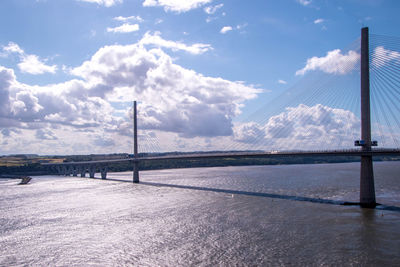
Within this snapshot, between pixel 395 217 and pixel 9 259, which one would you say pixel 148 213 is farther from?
pixel 395 217

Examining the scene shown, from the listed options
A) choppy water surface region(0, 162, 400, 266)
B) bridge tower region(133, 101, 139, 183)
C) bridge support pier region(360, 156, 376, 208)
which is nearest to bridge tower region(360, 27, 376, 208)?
bridge support pier region(360, 156, 376, 208)

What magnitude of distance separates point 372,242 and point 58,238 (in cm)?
2397

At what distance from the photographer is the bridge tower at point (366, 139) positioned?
3366cm

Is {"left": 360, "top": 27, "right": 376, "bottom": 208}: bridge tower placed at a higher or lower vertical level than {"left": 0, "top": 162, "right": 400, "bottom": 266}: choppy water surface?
higher

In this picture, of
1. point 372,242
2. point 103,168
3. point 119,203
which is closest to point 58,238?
point 119,203

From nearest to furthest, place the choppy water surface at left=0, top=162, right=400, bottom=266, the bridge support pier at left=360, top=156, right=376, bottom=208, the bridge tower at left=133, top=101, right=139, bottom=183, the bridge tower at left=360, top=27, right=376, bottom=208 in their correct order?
the choppy water surface at left=0, top=162, right=400, bottom=266, the bridge support pier at left=360, top=156, right=376, bottom=208, the bridge tower at left=360, top=27, right=376, bottom=208, the bridge tower at left=133, top=101, right=139, bottom=183

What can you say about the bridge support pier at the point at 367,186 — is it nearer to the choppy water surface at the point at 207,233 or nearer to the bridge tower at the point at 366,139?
the bridge tower at the point at 366,139

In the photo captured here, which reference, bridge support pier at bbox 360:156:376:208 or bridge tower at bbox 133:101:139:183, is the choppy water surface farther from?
bridge tower at bbox 133:101:139:183

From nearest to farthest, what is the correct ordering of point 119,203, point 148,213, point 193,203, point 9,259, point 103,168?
point 9,259
point 148,213
point 193,203
point 119,203
point 103,168

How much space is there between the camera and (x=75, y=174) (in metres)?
109

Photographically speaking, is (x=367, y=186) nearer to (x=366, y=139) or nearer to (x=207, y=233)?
(x=366, y=139)

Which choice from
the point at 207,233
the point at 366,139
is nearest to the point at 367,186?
the point at 366,139

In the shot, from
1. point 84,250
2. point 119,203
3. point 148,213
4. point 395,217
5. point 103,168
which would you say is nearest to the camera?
point 84,250

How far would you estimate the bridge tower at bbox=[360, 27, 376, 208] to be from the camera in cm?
3366
